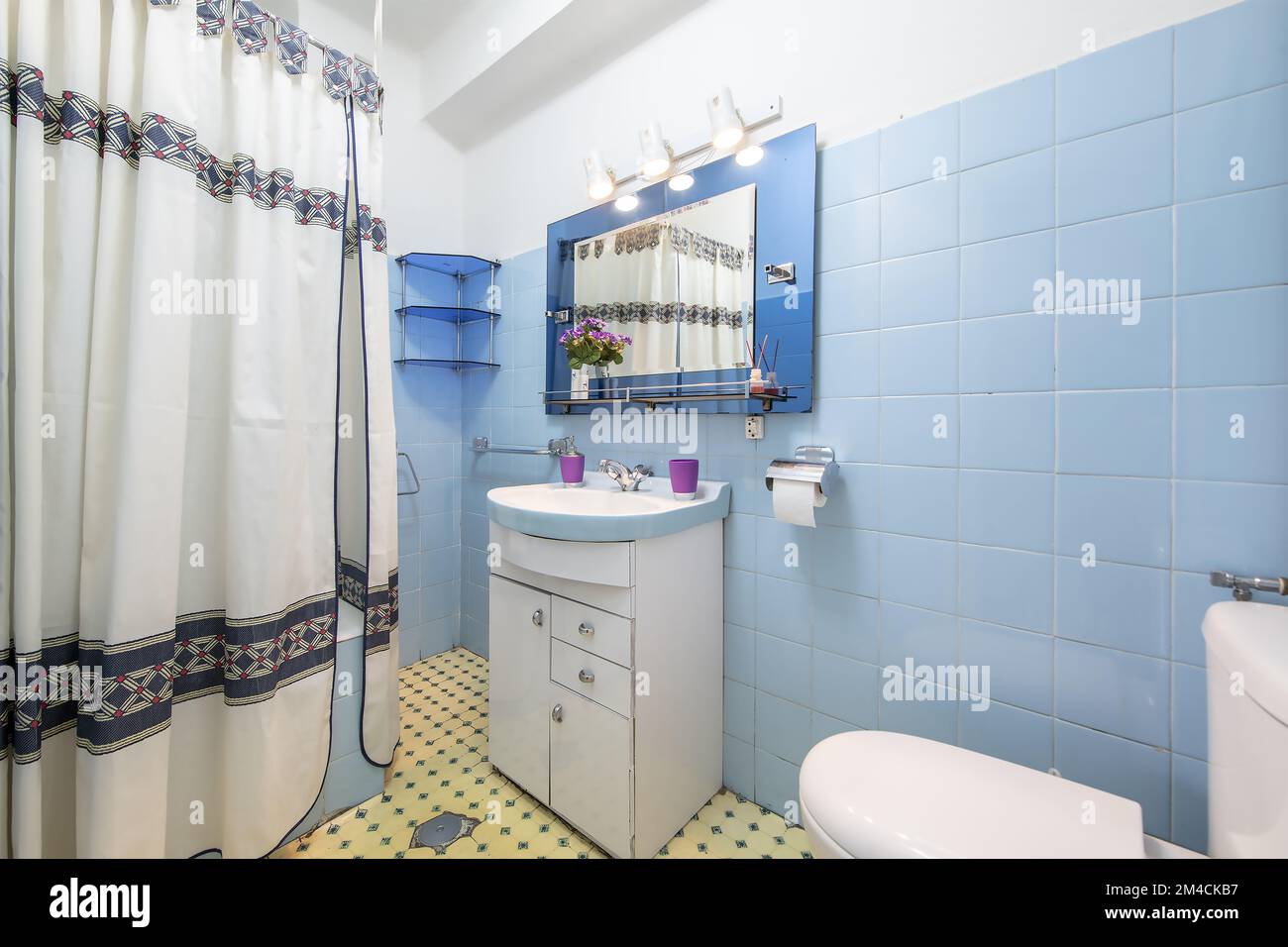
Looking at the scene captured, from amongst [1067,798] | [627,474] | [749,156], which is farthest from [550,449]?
[1067,798]

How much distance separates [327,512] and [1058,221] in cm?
186

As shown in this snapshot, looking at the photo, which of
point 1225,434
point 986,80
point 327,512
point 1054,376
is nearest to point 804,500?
point 1054,376

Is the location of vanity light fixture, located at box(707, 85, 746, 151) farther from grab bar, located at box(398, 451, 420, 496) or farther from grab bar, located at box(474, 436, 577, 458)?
grab bar, located at box(398, 451, 420, 496)

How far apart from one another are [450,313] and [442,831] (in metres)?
2.04

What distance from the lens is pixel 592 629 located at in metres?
1.28

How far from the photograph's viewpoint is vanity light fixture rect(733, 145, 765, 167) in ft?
4.58

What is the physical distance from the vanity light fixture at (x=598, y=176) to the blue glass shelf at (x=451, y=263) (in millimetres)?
668

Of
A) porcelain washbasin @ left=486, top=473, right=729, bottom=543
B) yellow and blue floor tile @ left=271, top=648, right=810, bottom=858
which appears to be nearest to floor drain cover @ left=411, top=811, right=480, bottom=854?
yellow and blue floor tile @ left=271, top=648, right=810, bottom=858

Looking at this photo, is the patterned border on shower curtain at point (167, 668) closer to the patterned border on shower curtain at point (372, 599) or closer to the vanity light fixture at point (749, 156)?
the patterned border on shower curtain at point (372, 599)

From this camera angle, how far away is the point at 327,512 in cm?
138

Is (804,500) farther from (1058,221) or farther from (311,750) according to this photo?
(311,750)

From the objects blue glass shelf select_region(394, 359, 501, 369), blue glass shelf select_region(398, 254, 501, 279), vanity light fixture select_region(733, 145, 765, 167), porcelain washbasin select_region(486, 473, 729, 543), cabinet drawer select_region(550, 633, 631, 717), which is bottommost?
cabinet drawer select_region(550, 633, 631, 717)

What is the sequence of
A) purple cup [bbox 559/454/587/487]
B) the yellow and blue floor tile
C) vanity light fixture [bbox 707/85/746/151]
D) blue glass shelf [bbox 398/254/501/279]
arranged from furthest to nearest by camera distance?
1. blue glass shelf [bbox 398/254/501/279]
2. purple cup [bbox 559/454/587/487]
3. vanity light fixture [bbox 707/85/746/151]
4. the yellow and blue floor tile

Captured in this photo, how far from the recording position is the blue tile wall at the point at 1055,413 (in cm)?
87
